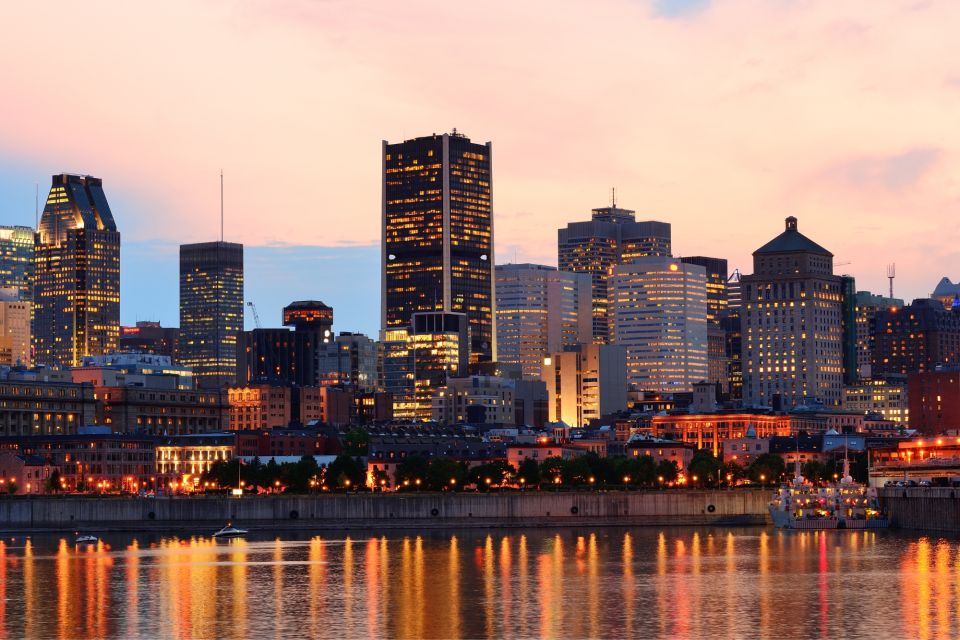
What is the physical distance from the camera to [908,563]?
176 metres

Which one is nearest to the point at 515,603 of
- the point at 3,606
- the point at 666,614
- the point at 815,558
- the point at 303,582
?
the point at 666,614

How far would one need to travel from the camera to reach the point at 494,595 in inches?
5906

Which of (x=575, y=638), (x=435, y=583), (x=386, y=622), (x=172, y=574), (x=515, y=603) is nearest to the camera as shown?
(x=575, y=638)

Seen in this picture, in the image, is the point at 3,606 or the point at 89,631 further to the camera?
the point at 3,606

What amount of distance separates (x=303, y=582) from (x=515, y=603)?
27389 millimetres

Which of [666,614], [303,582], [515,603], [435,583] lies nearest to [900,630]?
[666,614]

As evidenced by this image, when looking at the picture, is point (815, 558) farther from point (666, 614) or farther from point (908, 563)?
point (666, 614)

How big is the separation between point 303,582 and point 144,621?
98.1ft

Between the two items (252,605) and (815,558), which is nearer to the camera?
(252,605)

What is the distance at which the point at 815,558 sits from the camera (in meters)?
188

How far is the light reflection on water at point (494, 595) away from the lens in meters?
128

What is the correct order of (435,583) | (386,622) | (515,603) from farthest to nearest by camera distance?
(435,583)
(515,603)
(386,622)

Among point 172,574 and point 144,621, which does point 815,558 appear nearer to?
point 172,574

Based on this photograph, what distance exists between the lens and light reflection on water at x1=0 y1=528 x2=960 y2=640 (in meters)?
128
